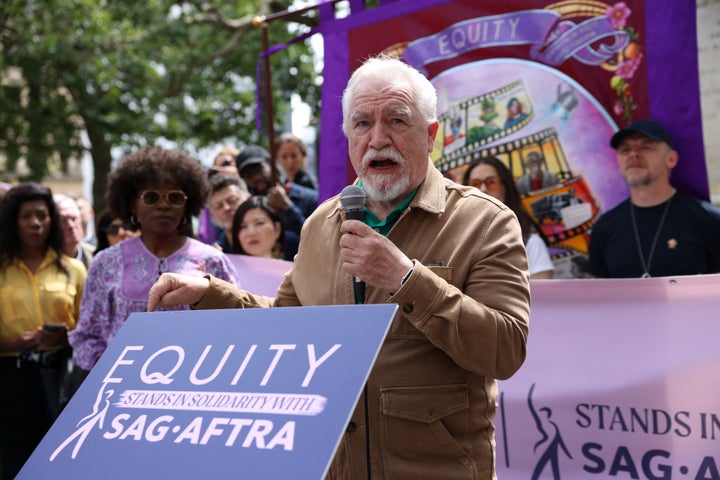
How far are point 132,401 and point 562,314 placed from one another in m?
2.54

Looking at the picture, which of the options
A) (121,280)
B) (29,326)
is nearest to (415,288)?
(121,280)

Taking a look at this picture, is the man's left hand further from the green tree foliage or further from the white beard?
the green tree foliage

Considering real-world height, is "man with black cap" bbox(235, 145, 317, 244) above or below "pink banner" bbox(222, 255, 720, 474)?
above

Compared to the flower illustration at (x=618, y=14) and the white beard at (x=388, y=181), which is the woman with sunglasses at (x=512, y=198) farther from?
the white beard at (x=388, y=181)

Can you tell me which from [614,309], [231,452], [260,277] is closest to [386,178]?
[231,452]

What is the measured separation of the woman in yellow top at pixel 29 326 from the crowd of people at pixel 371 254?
1 centimetres

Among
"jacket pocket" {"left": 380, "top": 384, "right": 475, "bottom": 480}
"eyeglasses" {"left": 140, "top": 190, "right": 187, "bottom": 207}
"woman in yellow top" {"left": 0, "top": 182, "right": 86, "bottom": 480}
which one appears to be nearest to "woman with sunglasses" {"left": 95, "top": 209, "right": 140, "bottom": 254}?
"woman in yellow top" {"left": 0, "top": 182, "right": 86, "bottom": 480}

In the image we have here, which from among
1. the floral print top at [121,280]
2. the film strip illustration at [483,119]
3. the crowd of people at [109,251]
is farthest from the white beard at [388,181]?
the film strip illustration at [483,119]

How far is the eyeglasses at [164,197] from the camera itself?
446cm

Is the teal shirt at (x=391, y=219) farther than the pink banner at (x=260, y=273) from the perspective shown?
No

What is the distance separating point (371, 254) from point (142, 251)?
2.31 m

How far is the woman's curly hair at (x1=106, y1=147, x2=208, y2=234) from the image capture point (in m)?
4.58

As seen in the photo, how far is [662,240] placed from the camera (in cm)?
455

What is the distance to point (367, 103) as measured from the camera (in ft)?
8.97
